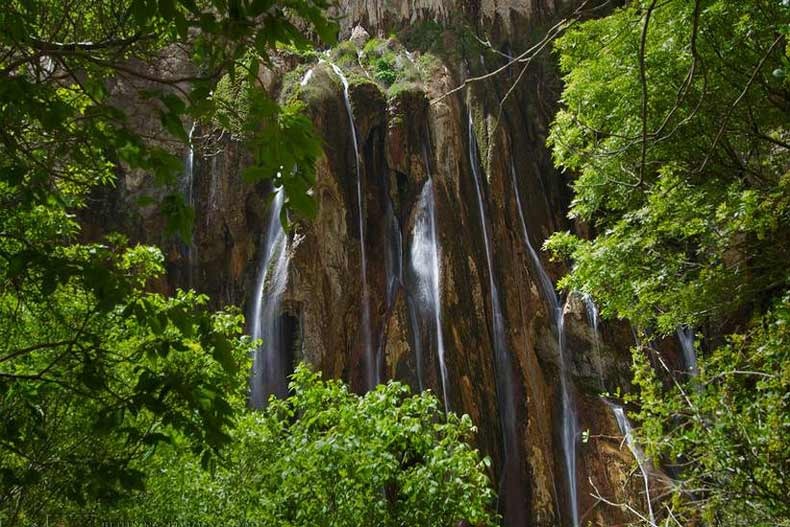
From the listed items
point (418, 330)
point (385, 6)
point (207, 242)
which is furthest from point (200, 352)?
point (385, 6)

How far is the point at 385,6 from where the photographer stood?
70.1 ft

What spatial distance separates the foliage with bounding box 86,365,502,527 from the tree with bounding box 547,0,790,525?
5.27ft

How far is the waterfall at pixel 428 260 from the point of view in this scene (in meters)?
14.3

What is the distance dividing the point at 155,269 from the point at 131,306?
216 inches

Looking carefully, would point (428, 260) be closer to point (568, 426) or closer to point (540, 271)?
point (540, 271)

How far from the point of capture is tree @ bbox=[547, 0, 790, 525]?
16.4ft

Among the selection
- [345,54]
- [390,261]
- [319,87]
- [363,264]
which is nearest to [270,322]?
[363,264]

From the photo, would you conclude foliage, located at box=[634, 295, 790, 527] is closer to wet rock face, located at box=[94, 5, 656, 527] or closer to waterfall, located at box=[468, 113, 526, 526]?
wet rock face, located at box=[94, 5, 656, 527]

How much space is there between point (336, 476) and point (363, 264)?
10.8 metres

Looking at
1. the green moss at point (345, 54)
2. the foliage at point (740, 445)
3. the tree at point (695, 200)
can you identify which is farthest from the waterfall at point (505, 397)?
the foliage at point (740, 445)

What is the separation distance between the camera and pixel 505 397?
1488 centimetres

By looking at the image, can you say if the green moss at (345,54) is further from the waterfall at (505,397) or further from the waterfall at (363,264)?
the waterfall at (505,397)

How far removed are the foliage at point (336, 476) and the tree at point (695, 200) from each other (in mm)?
1606

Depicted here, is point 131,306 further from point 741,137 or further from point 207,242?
point 207,242
